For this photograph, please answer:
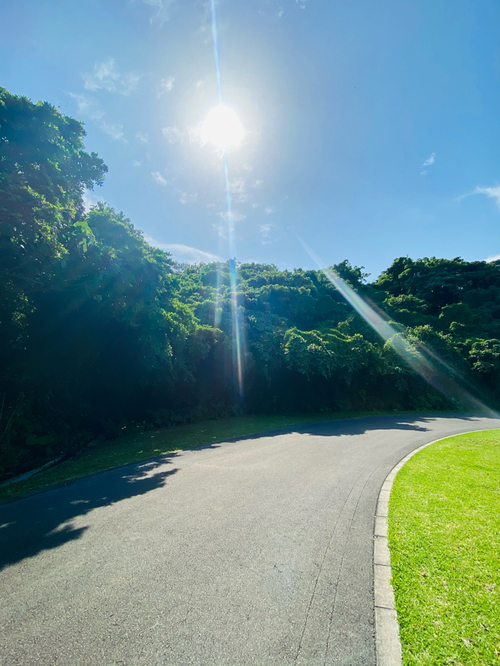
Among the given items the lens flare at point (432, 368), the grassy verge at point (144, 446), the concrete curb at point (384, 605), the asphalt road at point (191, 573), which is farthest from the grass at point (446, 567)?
the lens flare at point (432, 368)

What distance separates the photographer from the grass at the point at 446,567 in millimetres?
2061

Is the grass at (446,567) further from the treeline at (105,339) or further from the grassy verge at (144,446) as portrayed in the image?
the treeline at (105,339)

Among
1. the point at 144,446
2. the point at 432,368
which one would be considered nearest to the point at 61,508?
the point at 144,446

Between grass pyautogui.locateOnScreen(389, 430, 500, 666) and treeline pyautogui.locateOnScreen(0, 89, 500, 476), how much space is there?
8110mm

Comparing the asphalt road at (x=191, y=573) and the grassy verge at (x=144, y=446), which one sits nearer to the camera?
the asphalt road at (x=191, y=573)

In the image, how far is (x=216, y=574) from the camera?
284 centimetres

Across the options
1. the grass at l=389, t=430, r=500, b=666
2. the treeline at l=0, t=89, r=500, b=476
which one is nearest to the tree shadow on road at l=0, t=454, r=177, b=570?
the grass at l=389, t=430, r=500, b=666

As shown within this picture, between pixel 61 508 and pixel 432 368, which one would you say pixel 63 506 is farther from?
pixel 432 368

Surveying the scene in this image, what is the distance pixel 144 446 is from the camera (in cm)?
969

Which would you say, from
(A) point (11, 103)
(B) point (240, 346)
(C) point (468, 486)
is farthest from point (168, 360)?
(C) point (468, 486)

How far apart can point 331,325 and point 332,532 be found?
85.5 feet

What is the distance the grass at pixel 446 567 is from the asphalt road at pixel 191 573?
0.33 m

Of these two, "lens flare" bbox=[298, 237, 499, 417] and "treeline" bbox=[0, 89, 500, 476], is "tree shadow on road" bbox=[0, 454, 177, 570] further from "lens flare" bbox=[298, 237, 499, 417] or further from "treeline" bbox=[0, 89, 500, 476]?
"lens flare" bbox=[298, 237, 499, 417]

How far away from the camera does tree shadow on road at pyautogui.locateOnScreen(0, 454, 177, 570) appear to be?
138 inches
